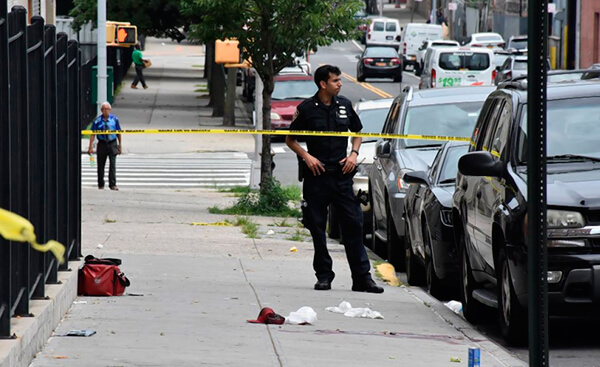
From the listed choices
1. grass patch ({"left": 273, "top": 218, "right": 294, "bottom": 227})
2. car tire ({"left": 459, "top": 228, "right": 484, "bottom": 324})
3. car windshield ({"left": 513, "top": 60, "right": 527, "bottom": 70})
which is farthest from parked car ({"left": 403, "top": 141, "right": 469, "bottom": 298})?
car windshield ({"left": 513, "top": 60, "right": 527, "bottom": 70})

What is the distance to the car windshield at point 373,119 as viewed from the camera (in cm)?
1869

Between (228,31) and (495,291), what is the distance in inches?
468

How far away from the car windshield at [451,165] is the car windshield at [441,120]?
193 centimetres

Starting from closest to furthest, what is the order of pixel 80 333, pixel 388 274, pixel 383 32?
pixel 80 333, pixel 388 274, pixel 383 32

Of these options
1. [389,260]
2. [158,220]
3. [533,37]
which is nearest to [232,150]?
[158,220]

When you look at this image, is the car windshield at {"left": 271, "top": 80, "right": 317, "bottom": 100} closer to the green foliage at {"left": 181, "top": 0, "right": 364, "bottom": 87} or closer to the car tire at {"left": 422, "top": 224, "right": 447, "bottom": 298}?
the green foliage at {"left": 181, "top": 0, "right": 364, "bottom": 87}

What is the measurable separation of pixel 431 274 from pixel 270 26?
9847 mm

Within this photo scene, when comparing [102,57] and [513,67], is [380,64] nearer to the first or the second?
[513,67]

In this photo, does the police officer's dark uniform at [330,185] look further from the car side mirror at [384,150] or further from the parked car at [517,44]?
the parked car at [517,44]

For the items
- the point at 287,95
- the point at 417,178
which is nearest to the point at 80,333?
the point at 417,178

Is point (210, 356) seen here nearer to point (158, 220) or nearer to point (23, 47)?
point (23, 47)

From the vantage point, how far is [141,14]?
153 ft

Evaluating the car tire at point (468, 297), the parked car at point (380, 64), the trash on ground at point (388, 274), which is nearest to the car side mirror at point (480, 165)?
the car tire at point (468, 297)

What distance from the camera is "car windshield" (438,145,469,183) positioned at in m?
12.0
